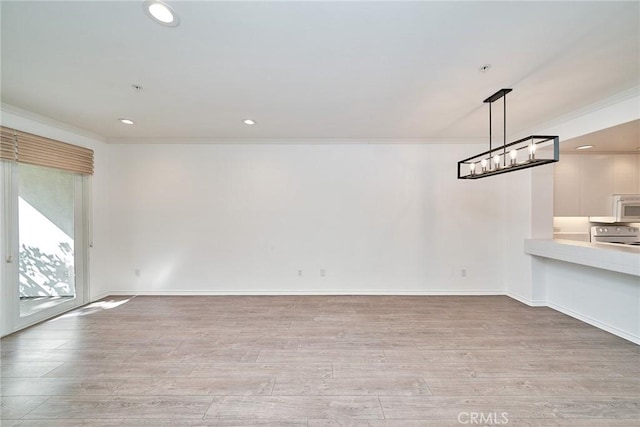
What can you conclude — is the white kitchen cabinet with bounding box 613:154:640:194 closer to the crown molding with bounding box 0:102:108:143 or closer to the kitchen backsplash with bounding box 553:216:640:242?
the kitchen backsplash with bounding box 553:216:640:242

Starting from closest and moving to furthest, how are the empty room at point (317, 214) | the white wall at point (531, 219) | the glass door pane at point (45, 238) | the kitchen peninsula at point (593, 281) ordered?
the empty room at point (317, 214) < the kitchen peninsula at point (593, 281) < the glass door pane at point (45, 238) < the white wall at point (531, 219)

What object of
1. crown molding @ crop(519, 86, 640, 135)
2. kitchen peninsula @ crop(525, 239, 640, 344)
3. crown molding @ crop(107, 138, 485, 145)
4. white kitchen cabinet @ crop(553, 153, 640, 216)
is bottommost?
kitchen peninsula @ crop(525, 239, 640, 344)

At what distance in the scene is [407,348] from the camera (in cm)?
257

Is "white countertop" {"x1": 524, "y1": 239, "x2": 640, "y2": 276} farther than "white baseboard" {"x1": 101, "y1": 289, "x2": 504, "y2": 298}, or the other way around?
"white baseboard" {"x1": 101, "y1": 289, "x2": 504, "y2": 298}

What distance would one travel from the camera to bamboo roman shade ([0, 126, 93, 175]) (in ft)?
9.29

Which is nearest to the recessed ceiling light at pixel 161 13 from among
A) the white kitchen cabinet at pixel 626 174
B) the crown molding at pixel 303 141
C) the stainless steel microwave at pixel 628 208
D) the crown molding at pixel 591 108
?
the crown molding at pixel 303 141

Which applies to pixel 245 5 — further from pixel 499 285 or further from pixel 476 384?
pixel 499 285

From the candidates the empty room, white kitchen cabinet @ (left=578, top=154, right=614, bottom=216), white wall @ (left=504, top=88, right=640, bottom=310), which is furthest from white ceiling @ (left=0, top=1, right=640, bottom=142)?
white kitchen cabinet @ (left=578, top=154, right=614, bottom=216)

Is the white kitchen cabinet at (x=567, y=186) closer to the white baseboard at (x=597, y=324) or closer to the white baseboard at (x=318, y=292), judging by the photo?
the white baseboard at (x=597, y=324)

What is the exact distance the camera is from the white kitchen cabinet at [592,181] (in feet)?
13.4

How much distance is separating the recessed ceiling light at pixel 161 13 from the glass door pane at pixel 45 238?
3126mm

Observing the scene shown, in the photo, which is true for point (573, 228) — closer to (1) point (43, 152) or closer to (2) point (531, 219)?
(2) point (531, 219)

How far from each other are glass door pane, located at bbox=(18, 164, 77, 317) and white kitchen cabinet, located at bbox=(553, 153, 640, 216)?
775 cm

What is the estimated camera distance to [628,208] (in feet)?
13.3
